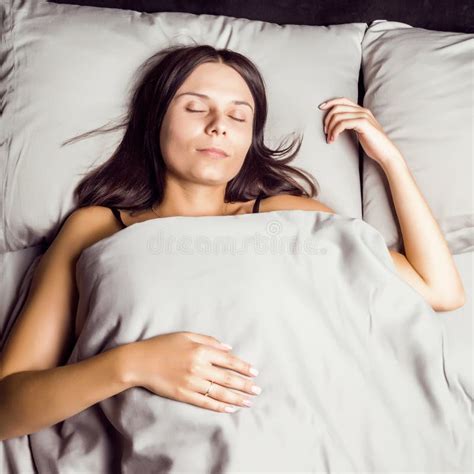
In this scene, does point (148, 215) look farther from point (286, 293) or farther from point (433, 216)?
point (433, 216)

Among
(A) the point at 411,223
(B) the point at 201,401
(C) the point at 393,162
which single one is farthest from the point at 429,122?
(B) the point at 201,401

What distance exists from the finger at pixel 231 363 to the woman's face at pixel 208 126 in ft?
1.36

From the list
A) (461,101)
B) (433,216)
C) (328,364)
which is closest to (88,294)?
(328,364)

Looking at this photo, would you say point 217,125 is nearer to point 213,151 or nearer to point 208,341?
point 213,151

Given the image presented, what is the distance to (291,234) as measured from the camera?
→ 1.31 m

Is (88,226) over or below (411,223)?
below

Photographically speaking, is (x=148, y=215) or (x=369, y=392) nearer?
(x=369, y=392)

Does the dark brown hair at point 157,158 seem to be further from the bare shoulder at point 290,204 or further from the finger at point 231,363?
the finger at point 231,363

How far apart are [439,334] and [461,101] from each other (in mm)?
540

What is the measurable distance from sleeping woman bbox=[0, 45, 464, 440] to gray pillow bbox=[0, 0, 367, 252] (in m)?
0.04

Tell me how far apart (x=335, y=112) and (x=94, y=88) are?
1.71 feet

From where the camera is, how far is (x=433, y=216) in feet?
4.99

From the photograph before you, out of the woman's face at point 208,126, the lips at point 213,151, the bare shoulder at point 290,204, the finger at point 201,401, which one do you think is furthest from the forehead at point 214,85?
the finger at point 201,401

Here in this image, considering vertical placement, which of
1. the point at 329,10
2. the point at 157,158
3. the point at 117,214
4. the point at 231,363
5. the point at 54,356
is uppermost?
the point at 329,10
